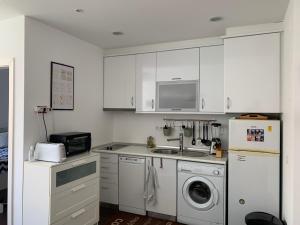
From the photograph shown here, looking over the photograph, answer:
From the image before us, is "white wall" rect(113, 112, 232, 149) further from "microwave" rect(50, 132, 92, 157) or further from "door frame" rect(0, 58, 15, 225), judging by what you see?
"door frame" rect(0, 58, 15, 225)

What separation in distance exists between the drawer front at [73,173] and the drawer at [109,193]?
0.62m

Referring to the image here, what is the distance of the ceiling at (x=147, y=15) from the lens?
210cm

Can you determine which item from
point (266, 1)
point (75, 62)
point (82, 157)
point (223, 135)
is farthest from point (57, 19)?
point (223, 135)

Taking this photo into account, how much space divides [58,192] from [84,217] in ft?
1.80

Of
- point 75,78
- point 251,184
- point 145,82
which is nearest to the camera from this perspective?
point 251,184

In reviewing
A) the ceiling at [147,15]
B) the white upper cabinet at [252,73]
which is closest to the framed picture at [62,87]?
the ceiling at [147,15]

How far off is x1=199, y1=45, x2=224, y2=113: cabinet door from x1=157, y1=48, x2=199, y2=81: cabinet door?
10 centimetres

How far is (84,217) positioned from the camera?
2617mm

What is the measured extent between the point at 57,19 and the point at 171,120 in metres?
2.07

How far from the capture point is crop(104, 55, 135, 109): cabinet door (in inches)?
139

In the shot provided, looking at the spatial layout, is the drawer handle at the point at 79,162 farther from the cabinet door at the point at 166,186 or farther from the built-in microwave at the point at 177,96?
the built-in microwave at the point at 177,96

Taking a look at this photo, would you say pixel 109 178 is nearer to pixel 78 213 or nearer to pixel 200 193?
pixel 78 213

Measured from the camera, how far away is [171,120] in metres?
3.60

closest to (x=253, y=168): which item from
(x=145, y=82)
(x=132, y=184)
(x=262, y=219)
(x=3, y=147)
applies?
(x=262, y=219)
